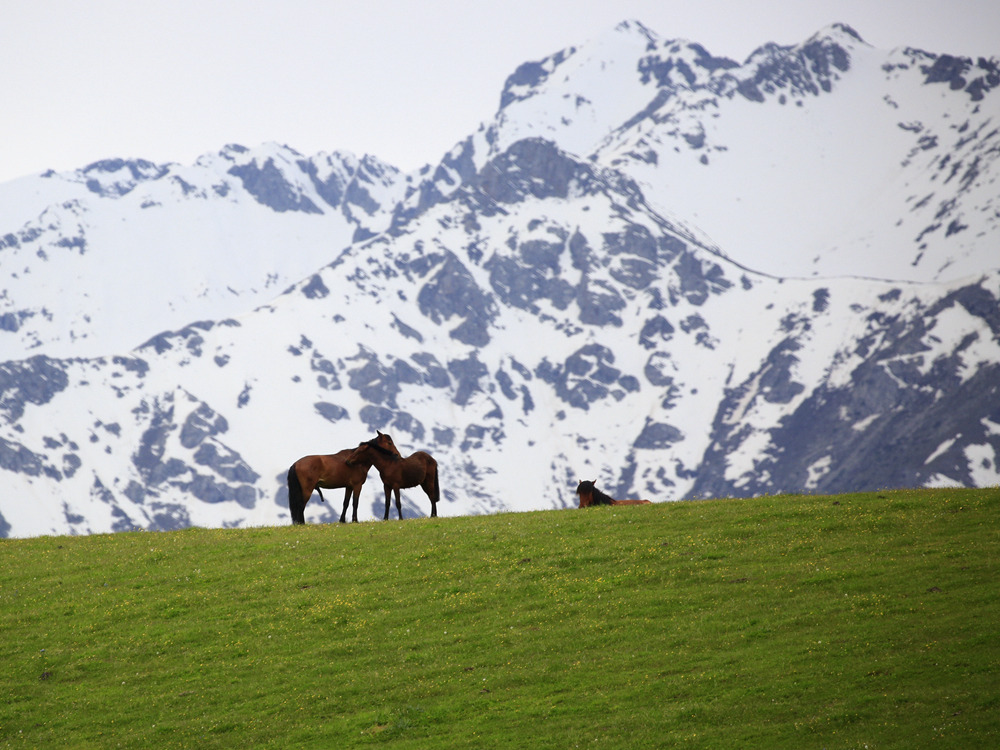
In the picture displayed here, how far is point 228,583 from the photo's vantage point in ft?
128

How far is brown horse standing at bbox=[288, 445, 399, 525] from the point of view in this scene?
152ft

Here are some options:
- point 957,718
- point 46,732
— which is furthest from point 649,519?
point 46,732

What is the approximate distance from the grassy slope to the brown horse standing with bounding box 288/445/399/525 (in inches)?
92.8

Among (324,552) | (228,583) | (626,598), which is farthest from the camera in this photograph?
(324,552)

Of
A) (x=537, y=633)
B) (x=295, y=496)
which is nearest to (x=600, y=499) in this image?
(x=295, y=496)

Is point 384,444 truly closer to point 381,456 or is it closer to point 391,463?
point 381,456

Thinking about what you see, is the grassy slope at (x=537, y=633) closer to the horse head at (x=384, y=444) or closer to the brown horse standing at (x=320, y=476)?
the brown horse standing at (x=320, y=476)

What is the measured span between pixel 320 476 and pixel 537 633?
16.1 metres

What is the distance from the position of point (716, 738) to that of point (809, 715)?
227 centimetres

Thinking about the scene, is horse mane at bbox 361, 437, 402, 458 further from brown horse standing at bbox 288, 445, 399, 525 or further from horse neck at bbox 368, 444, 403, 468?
brown horse standing at bbox 288, 445, 399, 525

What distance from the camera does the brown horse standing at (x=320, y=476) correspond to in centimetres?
4625

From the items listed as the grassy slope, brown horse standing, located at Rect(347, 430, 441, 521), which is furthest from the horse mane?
the grassy slope

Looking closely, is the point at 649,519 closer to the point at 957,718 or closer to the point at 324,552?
the point at 324,552

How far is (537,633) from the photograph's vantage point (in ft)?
109
